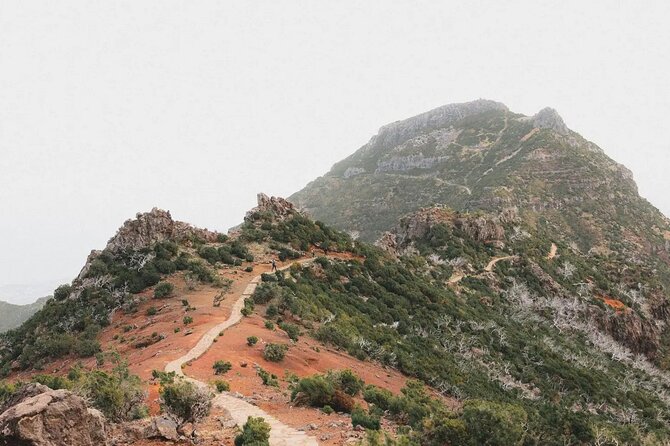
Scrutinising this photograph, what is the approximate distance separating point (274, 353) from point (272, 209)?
132 ft

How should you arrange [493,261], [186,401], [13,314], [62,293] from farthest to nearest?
[13,314] → [493,261] → [62,293] → [186,401]

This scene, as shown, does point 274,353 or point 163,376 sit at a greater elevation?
point 163,376

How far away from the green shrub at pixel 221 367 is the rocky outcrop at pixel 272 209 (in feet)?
130

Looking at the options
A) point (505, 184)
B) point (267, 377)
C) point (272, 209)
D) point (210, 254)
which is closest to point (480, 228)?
point (272, 209)

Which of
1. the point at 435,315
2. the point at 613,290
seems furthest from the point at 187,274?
the point at 613,290

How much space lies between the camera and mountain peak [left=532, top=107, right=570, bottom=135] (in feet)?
523

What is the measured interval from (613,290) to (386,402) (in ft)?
217

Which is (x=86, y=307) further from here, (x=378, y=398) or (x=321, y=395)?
(x=378, y=398)

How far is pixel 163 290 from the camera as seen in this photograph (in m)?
38.0

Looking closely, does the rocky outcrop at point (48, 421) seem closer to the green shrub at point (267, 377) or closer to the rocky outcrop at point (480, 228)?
the green shrub at point (267, 377)

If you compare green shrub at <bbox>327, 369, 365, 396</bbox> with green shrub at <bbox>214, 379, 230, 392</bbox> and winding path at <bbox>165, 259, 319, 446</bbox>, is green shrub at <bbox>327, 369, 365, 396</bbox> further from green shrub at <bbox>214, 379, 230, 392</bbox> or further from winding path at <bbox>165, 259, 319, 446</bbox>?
green shrub at <bbox>214, 379, 230, 392</bbox>

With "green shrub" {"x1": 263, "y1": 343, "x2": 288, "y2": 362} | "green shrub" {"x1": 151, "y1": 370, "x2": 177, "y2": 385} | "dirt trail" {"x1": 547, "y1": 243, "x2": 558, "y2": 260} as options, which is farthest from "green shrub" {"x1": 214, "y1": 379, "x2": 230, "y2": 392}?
"dirt trail" {"x1": 547, "y1": 243, "x2": 558, "y2": 260}

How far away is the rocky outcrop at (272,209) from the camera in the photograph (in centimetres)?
6238

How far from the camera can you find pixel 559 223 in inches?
4318
